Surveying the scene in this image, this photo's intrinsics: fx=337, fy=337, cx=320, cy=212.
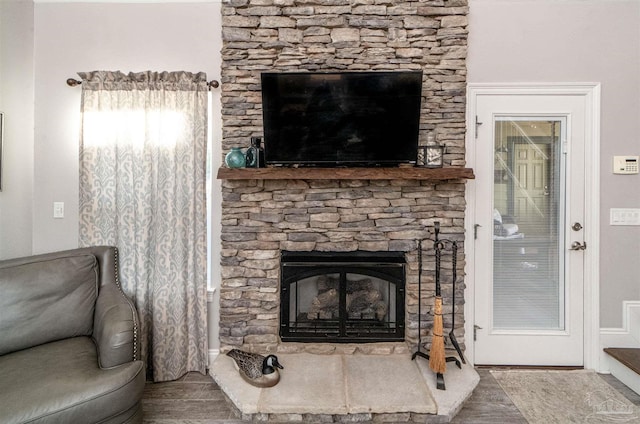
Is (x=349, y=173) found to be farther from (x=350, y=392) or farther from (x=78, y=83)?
(x=78, y=83)

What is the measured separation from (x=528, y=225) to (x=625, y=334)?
1.09m

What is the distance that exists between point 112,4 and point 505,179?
3.35 metres

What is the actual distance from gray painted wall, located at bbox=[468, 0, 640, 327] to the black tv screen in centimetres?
69

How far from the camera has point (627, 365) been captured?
236 cm

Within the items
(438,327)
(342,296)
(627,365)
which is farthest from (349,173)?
(627,365)

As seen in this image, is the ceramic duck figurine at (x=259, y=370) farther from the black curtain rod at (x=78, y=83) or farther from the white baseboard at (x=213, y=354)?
the black curtain rod at (x=78, y=83)

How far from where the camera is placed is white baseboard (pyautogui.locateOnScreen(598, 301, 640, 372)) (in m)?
2.57

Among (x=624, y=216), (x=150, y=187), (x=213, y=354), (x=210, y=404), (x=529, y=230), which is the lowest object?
(x=210, y=404)

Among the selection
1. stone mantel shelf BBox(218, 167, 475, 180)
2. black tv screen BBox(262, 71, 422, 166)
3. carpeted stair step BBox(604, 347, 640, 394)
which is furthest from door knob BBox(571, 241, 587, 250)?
black tv screen BBox(262, 71, 422, 166)

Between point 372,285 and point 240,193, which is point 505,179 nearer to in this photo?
point 372,285

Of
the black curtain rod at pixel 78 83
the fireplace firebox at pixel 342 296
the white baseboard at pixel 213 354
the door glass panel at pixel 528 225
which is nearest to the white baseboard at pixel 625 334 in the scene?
the door glass panel at pixel 528 225

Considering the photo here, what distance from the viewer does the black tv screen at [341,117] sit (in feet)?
→ 7.74

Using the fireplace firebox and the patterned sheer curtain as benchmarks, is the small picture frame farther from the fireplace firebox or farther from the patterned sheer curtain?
the patterned sheer curtain

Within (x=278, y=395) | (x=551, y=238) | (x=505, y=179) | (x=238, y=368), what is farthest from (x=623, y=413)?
(x=238, y=368)
